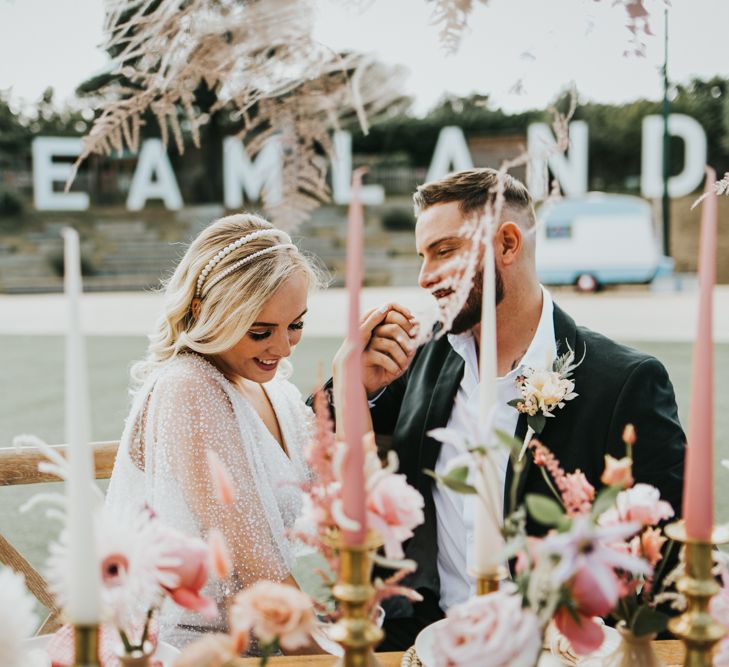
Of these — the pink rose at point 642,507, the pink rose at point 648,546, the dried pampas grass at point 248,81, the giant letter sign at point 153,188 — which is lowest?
the pink rose at point 648,546

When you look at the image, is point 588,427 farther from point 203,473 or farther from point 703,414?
point 703,414

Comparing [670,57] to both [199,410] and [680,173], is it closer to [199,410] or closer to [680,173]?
[199,410]

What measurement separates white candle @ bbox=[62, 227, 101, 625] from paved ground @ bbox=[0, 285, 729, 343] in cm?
969

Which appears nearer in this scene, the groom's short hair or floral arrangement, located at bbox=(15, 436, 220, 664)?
floral arrangement, located at bbox=(15, 436, 220, 664)

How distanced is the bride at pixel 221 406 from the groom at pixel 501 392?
0.29 meters

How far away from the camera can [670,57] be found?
114 centimetres

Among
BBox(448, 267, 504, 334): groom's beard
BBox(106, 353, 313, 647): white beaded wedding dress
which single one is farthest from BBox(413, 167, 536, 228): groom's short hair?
BBox(106, 353, 313, 647): white beaded wedding dress

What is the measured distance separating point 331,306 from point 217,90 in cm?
1451

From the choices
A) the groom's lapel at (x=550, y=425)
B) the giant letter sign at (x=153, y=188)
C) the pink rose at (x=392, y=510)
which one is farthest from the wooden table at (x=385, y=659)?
the giant letter sign at (x=153, y=188)

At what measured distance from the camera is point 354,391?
67 centimetres

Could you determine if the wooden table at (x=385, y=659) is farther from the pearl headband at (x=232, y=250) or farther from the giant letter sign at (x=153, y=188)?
the giant letter sign at (x=153, y=188)

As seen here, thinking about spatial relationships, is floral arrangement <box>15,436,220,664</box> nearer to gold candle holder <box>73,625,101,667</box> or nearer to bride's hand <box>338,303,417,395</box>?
gold candle holder <box>73,625,101,667</box>

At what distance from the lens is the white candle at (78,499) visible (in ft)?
2.09

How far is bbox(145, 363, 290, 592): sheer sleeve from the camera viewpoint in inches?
66.9
